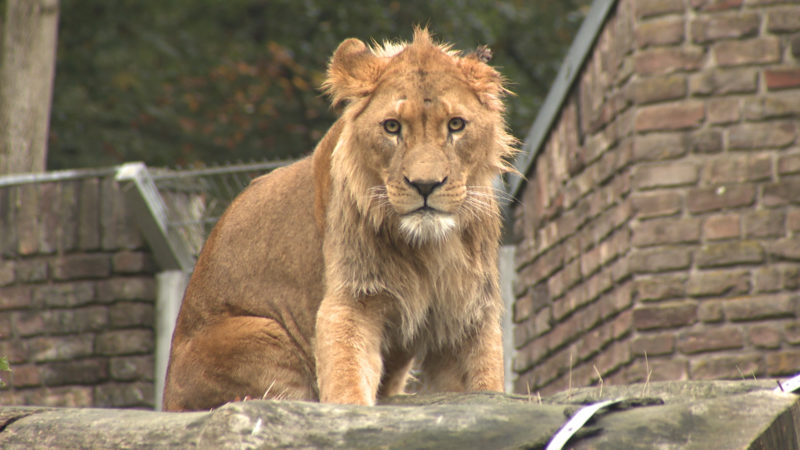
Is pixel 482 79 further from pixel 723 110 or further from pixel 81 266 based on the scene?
pixel 81 266

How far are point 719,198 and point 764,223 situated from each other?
13.4 inches

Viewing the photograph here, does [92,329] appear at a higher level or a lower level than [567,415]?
higher

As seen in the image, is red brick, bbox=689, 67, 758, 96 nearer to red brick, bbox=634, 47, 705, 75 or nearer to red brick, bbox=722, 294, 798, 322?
red brick, bbox=634, 47, 705, 75

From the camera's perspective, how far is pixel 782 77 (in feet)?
27.3

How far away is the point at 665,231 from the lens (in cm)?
828

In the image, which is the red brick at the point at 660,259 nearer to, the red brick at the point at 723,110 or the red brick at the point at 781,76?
the red brick at the point at 723,110

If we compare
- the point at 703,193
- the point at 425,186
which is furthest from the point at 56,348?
the point at 425,186

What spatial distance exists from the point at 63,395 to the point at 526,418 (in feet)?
22.7

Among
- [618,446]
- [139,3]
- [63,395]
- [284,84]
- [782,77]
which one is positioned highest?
[139,3]

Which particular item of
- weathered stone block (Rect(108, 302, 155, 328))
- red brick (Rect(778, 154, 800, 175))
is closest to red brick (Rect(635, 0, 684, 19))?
red brick (Rect(778, 154, 800, 175))

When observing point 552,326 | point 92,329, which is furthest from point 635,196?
point 92,329

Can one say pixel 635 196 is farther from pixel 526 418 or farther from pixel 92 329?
pixel 526 418

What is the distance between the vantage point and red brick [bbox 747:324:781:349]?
8086 millimetres

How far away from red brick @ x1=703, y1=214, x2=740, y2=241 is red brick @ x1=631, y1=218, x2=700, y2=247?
7cm
